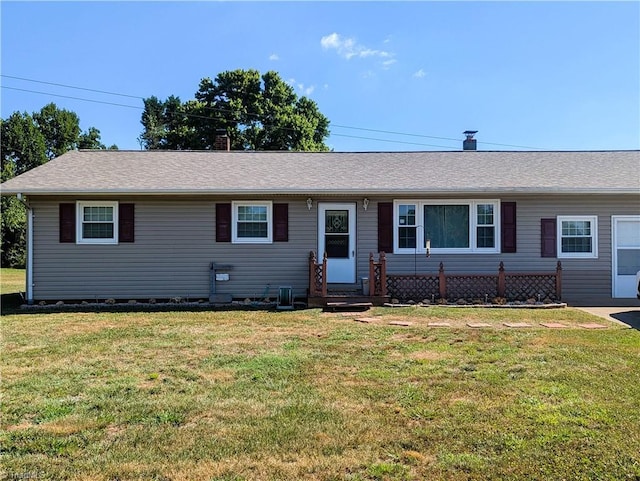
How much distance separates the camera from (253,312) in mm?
9180

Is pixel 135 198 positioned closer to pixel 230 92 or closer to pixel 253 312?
pixel 253 312

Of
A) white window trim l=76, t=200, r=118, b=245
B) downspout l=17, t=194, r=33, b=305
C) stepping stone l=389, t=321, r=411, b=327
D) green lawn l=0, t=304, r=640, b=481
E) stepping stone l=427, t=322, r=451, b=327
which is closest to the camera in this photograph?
green lawn l=0, t=304, r=640, b=481

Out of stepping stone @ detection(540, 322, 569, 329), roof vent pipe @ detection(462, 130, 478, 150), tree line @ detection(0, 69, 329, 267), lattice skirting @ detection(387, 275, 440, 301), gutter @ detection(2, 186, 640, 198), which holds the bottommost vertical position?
stepping stone @ detection(540, 322, 569, 329)

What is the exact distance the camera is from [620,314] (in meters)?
8.49

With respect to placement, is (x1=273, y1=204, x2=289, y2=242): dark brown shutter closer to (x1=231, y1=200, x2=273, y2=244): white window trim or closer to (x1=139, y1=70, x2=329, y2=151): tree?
(x1=231, y1=200, x2=273, y2=244): white window trim

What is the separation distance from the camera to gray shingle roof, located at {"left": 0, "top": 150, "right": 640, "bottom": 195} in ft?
33.8

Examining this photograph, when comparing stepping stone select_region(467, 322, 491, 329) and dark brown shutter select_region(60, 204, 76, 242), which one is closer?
stepping stone select_region(467, 322, 491, 329)

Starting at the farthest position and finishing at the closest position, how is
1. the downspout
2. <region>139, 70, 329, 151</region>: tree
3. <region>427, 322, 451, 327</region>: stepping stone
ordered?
<region>139, 70, 329, 151</region>: tree → the downspout → <region>427, 322, 451, 327</region>: stepping stone

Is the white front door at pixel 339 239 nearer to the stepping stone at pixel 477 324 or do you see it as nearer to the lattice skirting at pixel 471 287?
the lattice skirting at pixel 471 287

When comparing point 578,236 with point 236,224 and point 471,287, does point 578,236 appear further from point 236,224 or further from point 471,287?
point 236,224

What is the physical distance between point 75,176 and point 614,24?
45.9 feet

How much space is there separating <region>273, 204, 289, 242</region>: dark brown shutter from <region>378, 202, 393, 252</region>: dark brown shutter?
7.28 ft

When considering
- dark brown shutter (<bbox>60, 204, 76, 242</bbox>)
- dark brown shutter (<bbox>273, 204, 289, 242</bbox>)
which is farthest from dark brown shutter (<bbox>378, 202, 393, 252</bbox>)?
dark brown shutter (<bbox>60, 204, 76, 242</bbox>)

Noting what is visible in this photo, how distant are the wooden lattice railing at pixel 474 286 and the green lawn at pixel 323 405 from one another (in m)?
3.30
